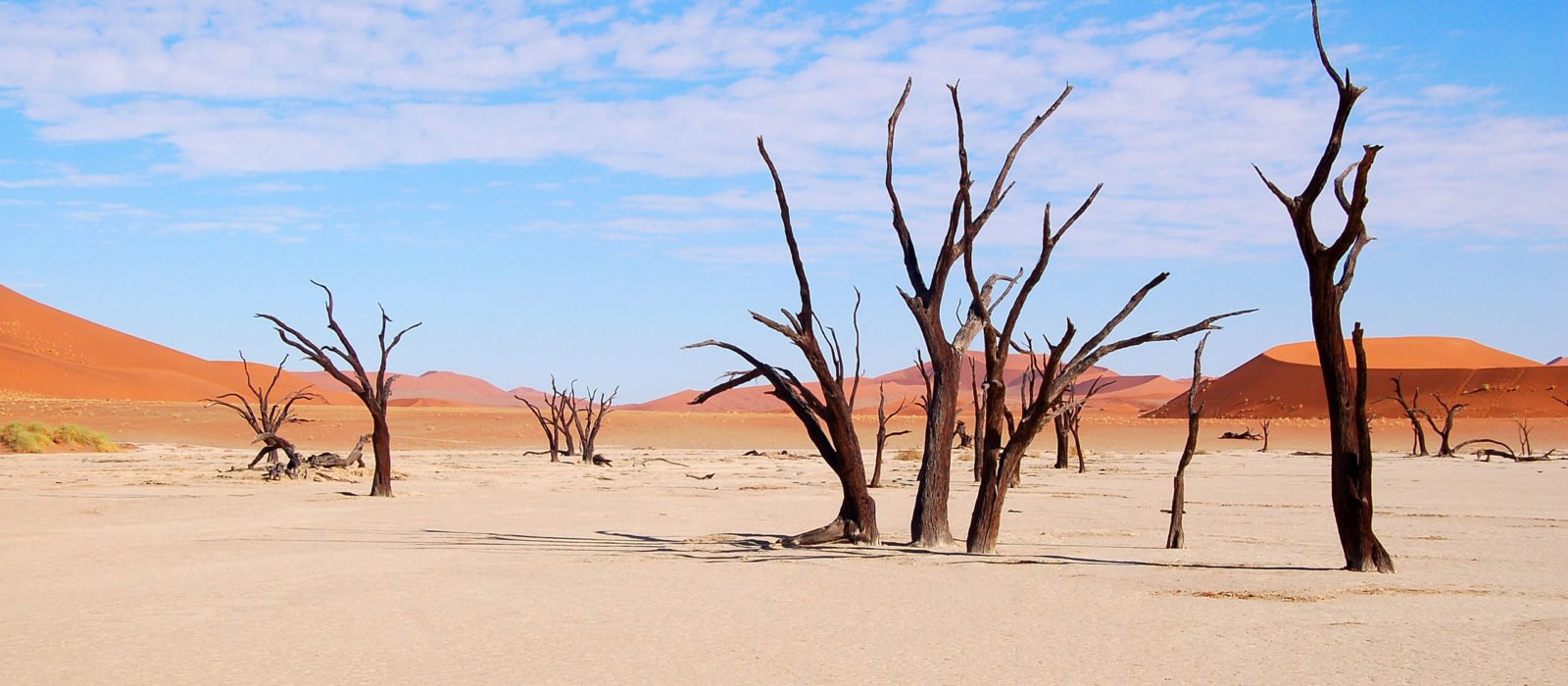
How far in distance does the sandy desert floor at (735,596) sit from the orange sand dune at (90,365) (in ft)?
229

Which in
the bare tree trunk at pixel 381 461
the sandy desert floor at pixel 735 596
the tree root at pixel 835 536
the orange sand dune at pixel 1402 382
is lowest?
the sandy desert floor at pixel 735 596

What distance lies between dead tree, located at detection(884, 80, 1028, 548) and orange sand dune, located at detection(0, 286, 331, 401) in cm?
7448

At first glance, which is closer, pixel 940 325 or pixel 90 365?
pixel 940 325

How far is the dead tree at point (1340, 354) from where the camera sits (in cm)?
884

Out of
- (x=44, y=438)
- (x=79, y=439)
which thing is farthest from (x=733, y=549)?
(x=79, y=439)

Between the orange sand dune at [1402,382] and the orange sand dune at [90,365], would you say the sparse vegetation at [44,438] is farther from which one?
the orange sand dune at [1402,382]

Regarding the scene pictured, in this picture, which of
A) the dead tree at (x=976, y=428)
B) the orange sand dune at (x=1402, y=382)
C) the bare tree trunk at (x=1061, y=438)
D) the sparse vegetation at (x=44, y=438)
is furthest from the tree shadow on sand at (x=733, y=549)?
the orange sand dune at (x=1402, y=382)

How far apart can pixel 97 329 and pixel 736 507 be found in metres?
115

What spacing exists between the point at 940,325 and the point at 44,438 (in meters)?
31.7

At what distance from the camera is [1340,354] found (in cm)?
912

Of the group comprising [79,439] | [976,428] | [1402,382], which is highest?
[1402,382]

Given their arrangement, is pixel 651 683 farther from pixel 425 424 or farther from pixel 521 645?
pixel 425 424

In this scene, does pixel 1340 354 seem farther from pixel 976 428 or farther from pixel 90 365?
pixel 90 365

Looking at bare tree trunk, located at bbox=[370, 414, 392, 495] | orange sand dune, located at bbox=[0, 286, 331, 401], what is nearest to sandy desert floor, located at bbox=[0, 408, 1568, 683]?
bare tree trunk, located at bbox=[370, 414, 392, 495]
